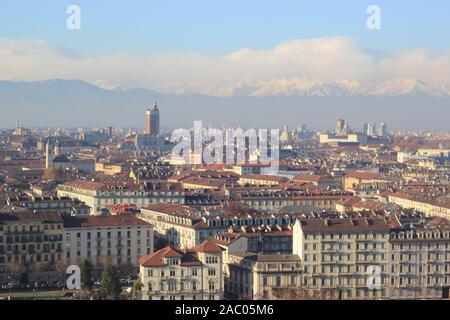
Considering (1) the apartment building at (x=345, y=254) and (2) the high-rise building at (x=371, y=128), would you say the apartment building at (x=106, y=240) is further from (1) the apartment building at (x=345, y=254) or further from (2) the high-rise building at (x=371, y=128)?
(2) the high-rise building at (x=371, y=128)

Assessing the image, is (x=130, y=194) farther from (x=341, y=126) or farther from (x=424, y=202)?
(x=341, y=126)

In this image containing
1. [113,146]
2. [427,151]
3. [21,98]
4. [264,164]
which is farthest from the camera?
[21,98]

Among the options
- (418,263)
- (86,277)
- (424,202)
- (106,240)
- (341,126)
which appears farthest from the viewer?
(341,126)

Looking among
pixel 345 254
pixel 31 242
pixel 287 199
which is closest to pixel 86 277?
pixel 31 242

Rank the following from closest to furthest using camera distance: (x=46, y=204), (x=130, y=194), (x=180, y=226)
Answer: (x=180, y=226) < (x=46, y=204) < (x=130, y=194)
